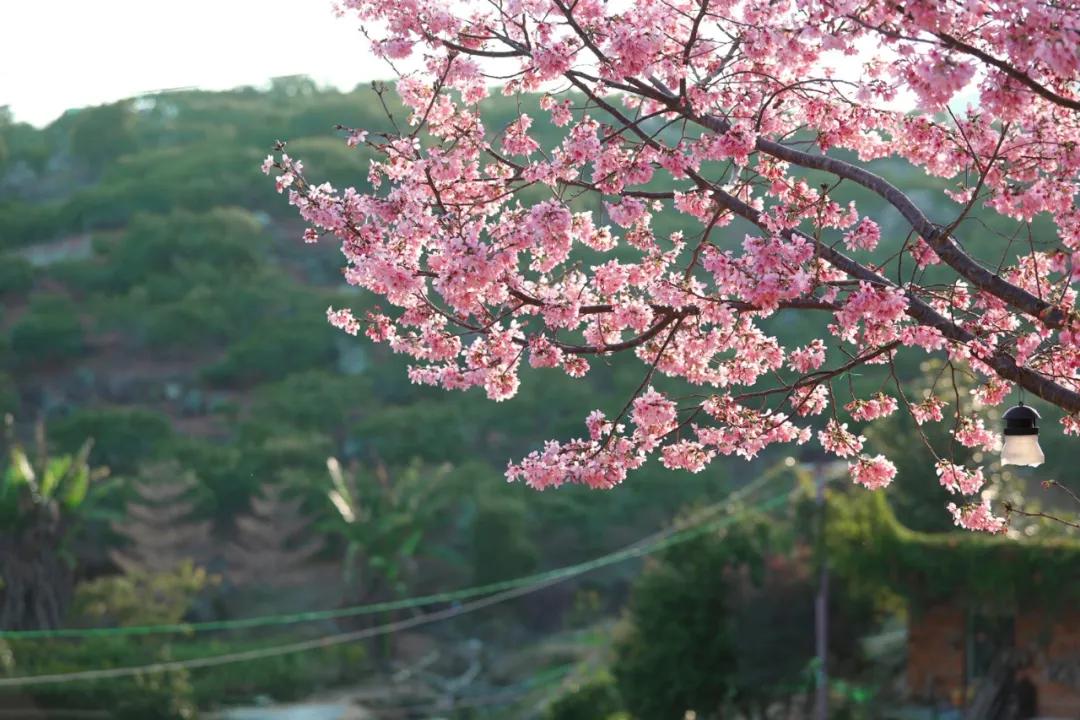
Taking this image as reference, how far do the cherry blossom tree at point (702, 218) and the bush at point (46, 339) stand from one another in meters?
43.7

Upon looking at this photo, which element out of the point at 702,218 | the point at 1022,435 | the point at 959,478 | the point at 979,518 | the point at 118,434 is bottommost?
the point at 979,518

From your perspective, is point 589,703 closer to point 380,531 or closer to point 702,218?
point 380,531

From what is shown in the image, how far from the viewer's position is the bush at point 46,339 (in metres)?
45.7

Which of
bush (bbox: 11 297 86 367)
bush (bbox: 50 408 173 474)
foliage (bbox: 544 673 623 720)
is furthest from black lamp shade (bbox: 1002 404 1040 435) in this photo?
bush (bbox: 11 297 86 367)

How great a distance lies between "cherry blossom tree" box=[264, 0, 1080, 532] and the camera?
393 centimetres

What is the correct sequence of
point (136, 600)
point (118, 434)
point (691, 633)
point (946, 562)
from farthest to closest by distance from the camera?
1. point (118, 434)
2. point (136, 600)
3. point (691, 633)
4. point (946, 562)

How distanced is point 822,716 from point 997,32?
11.3 metres

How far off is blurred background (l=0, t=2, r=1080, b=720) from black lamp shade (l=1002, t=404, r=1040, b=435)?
4.86 m

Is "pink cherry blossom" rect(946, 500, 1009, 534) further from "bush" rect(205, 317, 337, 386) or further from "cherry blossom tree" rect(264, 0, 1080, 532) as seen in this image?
"bush" rect(205, 317, 337, 386)

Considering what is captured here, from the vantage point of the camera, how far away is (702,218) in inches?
187

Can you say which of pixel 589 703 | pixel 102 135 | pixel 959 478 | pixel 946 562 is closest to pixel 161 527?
pixel 589 703

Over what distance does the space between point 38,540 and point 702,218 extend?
67.6ft

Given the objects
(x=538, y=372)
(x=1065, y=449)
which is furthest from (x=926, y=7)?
(x=538, y=372)

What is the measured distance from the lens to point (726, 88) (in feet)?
14.6
